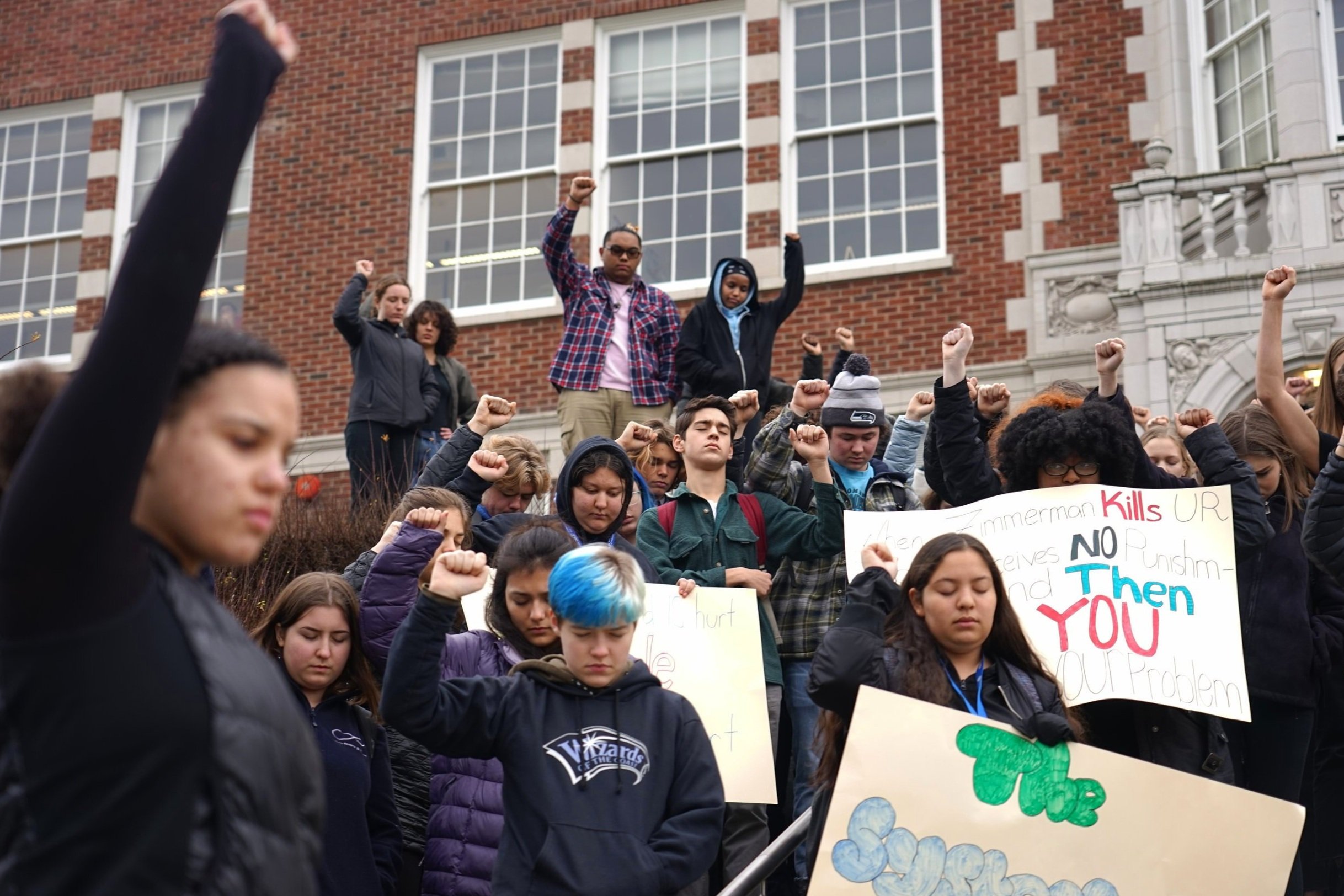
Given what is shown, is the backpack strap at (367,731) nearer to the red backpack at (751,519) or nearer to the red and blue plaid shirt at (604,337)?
the red backpack at (751,519)

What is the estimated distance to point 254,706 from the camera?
2.04 m

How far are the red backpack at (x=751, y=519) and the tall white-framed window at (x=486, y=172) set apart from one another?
30.2 ft

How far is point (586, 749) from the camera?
162 inches

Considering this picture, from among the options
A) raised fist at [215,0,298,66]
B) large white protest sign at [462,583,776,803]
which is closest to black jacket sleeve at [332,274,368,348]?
large white protest sign at [462,583,776,803]

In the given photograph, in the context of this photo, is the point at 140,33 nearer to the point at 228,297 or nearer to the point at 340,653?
the point at 228,297

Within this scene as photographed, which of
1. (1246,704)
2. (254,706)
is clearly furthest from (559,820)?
(1246,704)

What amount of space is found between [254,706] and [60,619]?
0.26 metres

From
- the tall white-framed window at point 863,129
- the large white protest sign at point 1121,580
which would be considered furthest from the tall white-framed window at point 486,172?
the large white protest sign at point 1121,580

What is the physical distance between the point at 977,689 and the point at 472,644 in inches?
60.7

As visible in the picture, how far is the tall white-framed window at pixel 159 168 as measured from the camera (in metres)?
16.6

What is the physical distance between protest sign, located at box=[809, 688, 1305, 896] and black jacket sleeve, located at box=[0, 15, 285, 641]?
108 inches

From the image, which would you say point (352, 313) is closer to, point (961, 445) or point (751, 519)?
point (751, 519)

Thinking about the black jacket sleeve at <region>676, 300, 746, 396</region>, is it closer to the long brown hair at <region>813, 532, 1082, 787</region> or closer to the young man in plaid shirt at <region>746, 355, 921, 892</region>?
the young man in plaid shirt at <region>746, 355, 921, 892</region>

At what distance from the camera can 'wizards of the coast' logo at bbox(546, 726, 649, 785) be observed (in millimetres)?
4086
